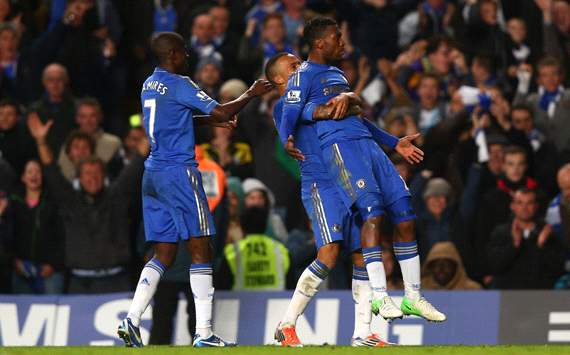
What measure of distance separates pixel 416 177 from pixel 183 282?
316 cm

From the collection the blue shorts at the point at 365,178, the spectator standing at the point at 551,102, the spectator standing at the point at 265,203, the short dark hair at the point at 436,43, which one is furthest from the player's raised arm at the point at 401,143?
the short dark hair at the point at 436,43

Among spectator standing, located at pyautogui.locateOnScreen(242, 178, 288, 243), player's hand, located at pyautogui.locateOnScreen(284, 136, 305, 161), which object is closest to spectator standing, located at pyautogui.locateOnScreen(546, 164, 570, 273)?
Result: spectator standing, located at pyautogui.locateOnScreen(242, 178, 288, 243)

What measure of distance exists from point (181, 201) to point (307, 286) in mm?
1194

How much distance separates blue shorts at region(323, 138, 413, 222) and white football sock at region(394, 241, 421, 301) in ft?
0.87

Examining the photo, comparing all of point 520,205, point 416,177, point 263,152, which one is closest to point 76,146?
point 263,152

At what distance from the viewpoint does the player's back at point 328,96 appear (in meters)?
11.5

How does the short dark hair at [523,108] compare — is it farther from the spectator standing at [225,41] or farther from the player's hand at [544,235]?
the spectator standing at [225,41]

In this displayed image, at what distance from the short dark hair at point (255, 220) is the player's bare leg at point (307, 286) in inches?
139

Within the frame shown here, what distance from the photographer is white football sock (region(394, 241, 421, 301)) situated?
1130 cm

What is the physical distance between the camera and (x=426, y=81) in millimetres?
17078

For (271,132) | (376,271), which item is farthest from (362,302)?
(271,132)

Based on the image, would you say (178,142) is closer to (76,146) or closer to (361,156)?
(361,156)

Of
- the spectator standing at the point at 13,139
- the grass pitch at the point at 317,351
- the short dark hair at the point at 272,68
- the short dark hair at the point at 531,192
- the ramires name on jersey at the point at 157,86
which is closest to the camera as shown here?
the grass pitch at the point at 317,351

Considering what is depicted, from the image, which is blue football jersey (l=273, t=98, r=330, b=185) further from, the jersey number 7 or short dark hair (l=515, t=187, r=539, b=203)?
short dark hair (l=515, t=187, r=539, b=203)
